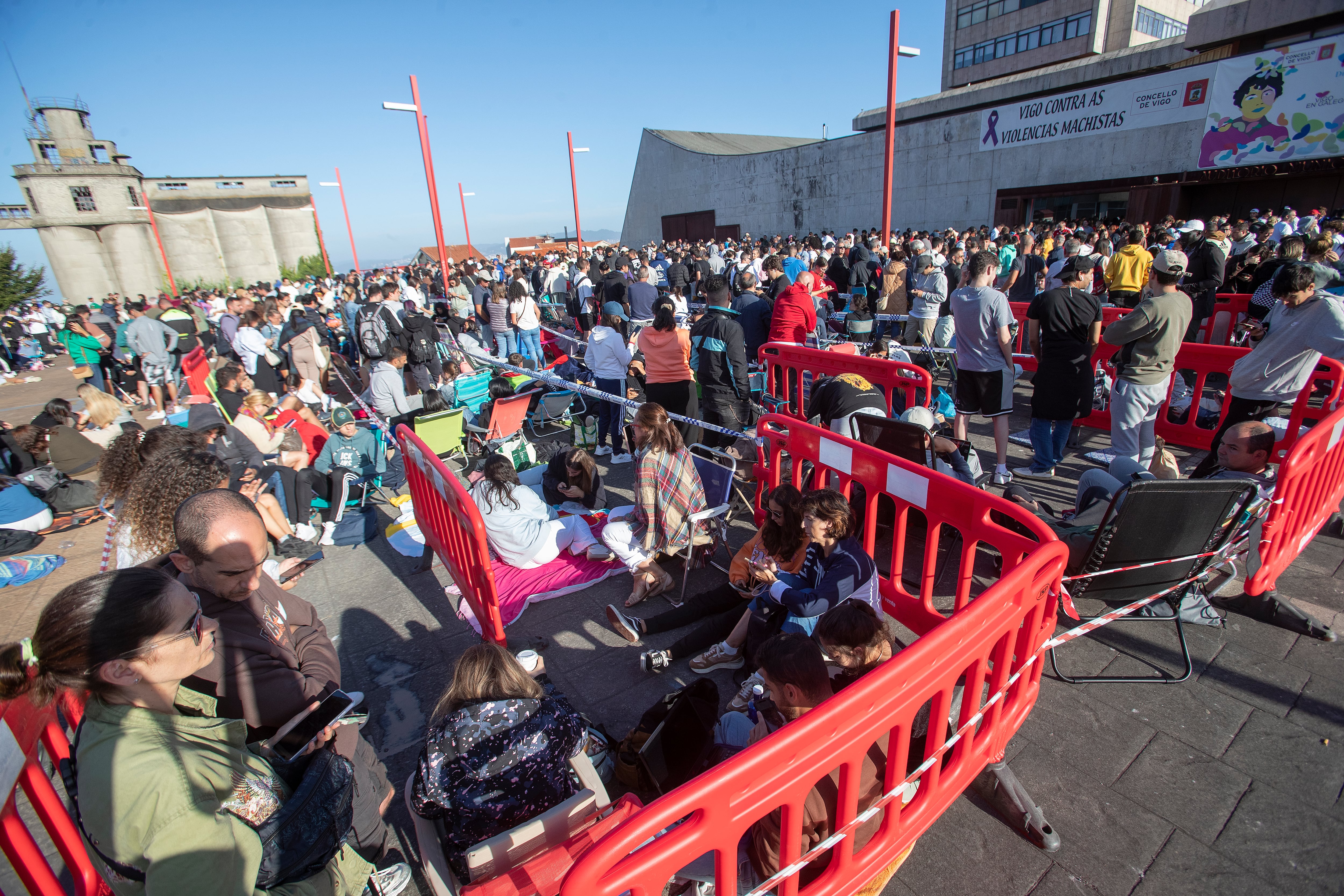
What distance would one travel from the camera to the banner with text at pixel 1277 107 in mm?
15320

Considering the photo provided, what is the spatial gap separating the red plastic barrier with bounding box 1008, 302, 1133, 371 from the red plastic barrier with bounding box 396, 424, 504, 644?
5.00 metres

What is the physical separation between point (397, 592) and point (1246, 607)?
5784 millimetres

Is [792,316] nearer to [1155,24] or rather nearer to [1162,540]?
[1162,540]

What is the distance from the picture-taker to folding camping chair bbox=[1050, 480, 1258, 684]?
2893mm

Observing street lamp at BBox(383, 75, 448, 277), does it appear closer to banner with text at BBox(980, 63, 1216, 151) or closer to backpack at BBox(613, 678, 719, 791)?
backpack at BBox(613, 678, 719, 791)

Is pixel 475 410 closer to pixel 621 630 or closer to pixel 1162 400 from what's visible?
pixel 621 630

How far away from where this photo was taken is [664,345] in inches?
240

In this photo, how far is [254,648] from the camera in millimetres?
2242

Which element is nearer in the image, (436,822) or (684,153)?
(436,822)

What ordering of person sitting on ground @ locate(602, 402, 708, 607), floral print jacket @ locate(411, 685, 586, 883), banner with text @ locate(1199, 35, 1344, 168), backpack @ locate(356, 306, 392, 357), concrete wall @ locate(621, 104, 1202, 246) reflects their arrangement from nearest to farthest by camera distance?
floral print jacket @ locate(411, 685, 586, 883), person sitting on ground @ locate(602, 402, 708, 607), backpack @ locate(356, 306, 392, 357), banner with text @ locate(1199, 35, 1344, 168), concrete wall @ locate(621, 104, 1202, 246)

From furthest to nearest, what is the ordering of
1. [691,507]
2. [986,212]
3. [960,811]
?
[986,212] → [691,507] → [960,811]

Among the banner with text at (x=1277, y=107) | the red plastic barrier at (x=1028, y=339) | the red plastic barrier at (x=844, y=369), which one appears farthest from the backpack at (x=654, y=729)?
the banner with text at (x=1277, y=107)

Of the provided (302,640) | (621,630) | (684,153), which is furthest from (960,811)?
(684,153)

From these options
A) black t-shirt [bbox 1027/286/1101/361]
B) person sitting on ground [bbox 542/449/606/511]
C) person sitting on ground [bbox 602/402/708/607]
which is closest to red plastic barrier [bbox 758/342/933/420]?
black t-shirt [bbox 1027/286/1101/361]
